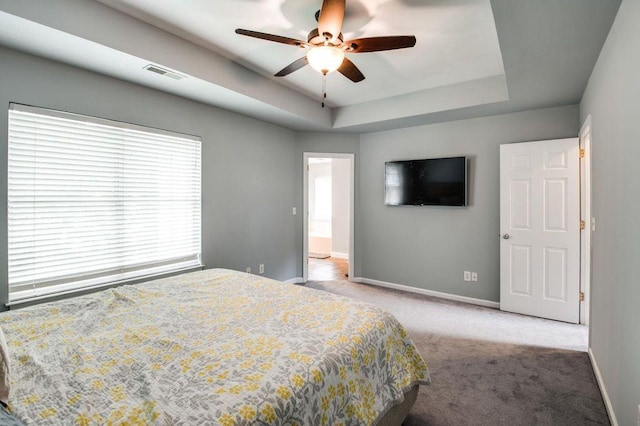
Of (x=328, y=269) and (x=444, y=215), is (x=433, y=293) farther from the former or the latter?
(x=328, y=269)

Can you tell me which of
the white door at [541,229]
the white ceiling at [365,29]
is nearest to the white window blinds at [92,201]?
the white ceiling at [365,29]

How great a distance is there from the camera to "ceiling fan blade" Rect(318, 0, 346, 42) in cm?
182

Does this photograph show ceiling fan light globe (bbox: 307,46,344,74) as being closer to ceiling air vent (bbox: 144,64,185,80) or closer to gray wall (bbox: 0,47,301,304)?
ceiling air vent (bbox: 144,64,185,80)

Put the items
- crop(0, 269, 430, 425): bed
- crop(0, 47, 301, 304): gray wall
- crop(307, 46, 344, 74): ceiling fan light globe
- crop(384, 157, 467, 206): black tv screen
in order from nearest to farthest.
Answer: crop(0, 269, 430, 425): bed < crop(307, 46, 344, 74): ceiling fan light globe < crop(0, 47, 301, 304): gray wall < crop(384, 157, 467, 206): black tv screen

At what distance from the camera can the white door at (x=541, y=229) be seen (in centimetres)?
326

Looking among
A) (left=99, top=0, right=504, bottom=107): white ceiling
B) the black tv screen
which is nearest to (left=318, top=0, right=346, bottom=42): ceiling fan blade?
(left=99, top=0, right=504, bottom=107): white ceiling

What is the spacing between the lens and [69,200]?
2.49 m

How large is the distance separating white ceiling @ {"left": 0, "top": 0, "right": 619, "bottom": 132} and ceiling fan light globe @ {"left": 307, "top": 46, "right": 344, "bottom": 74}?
14.1 inches

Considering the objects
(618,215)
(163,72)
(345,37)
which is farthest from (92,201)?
(618,215)

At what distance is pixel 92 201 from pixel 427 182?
380cm

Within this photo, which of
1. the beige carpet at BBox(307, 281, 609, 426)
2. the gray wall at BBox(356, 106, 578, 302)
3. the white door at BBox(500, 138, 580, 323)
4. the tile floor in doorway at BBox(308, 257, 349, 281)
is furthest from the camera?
Answer: the tile floor in doorway at BBox(308, 257, 349, 281)

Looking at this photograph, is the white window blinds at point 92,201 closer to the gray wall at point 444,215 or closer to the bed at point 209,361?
the bed at point 209,361

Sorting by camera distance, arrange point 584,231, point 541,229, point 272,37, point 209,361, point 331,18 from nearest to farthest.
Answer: point 209,361
point 331,18
point 272,37
point 584,231
point 541,229

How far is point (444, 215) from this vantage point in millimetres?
4180
